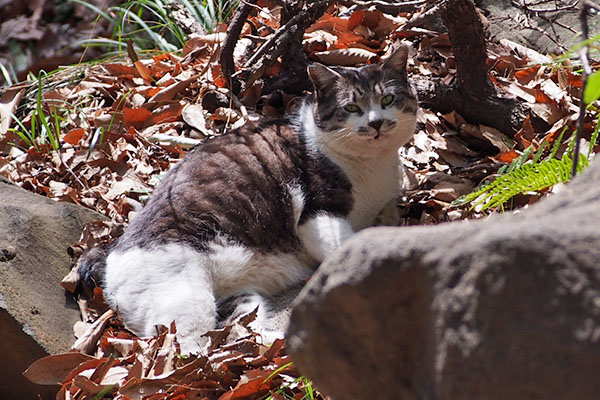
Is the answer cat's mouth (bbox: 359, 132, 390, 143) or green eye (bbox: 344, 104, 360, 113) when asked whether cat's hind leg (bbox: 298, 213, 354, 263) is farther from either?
green eye (bbox: 344, 104, 360, 113)

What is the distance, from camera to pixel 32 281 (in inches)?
124

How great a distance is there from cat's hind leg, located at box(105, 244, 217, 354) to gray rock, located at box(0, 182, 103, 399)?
261 millimetres

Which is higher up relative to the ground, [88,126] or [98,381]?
[88,126]

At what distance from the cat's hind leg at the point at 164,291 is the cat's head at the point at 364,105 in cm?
95

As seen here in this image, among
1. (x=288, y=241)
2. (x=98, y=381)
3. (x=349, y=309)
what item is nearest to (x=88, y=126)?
(x=288, y=241)

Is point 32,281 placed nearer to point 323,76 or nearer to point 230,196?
point 230,196

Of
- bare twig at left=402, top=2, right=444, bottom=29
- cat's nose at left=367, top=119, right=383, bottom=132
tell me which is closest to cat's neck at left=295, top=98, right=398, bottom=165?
cat's nose at left=367, top=119, right=383, bottom=132

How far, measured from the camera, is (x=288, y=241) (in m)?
3.60

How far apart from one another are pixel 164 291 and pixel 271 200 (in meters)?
0.77

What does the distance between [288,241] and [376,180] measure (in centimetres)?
56

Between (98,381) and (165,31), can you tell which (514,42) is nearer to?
(165,31)

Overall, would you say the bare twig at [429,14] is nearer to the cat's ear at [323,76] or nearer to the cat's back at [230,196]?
the cat's ear at [323,76]

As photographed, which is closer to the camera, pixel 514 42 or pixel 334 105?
pixel 334 105

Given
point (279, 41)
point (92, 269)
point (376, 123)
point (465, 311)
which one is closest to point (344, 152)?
point (376, 123)
